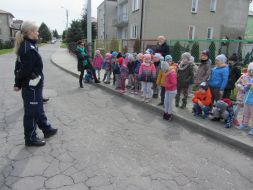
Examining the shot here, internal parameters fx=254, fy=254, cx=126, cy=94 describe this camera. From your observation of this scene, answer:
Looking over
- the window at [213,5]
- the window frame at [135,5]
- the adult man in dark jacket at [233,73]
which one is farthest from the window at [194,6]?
the adult man in dark jacket at [233,73]

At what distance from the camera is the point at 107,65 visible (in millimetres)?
10273

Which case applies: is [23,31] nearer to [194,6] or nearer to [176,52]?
[176,52]

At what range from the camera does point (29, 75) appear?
4.23 metres

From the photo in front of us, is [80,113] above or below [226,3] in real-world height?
below

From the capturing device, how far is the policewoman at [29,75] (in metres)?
4.17

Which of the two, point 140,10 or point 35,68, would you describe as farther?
point 140,10

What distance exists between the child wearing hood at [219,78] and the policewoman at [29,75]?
13.1 feet

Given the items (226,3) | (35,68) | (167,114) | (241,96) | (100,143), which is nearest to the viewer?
(35,68)

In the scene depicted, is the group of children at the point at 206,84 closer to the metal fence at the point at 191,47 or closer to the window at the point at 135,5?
the metal fence at the point at 191,47

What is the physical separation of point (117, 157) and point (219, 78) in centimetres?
329

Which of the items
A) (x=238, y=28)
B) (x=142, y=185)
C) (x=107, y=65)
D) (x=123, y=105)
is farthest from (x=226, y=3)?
(x=142, y=185)

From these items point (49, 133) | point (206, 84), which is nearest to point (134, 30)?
point (206, 84)

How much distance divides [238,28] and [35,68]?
102 feet

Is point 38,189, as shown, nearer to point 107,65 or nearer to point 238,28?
point 107,65
